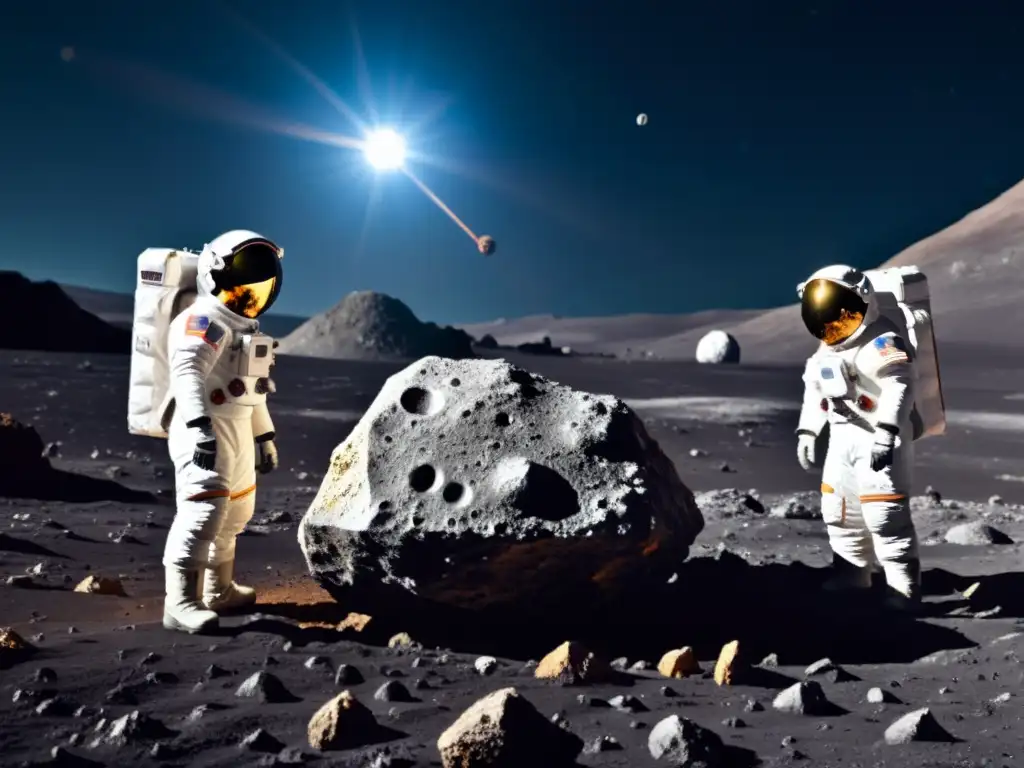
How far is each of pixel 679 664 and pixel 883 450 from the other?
140cm

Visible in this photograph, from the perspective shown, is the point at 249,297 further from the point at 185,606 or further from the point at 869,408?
the point at 869,408

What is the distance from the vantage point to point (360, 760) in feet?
7.58

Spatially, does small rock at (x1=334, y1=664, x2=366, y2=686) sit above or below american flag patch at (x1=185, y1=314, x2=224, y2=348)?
below

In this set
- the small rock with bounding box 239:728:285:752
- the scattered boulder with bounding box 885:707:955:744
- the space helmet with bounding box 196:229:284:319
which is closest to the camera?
the small rock with bounding box 239:728:285:752

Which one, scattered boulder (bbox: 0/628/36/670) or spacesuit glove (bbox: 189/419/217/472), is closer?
scattered boulder (bbox: 0/628/36/670)

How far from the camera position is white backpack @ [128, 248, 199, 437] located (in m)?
3.77

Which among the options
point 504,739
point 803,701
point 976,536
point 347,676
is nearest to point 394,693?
point 347,676

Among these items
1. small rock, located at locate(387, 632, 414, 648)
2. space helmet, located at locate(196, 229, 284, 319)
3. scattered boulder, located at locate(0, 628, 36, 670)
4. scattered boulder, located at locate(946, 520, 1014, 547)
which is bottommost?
small rock, located at locate(387, 632, 414, 648)

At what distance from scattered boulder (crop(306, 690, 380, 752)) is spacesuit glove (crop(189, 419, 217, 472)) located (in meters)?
1.35

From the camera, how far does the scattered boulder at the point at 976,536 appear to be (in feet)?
17.8

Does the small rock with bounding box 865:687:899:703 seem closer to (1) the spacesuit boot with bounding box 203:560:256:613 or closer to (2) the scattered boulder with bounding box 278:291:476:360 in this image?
(1) the spacesuit boot with bounding box 203:560:256:613

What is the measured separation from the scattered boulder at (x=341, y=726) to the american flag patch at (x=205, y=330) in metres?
1.64

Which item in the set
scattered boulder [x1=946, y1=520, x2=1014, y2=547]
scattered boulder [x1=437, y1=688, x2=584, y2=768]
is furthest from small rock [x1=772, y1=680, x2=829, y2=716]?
scattered boulder [x1=946, y1=520, x2=1014, y2=547]

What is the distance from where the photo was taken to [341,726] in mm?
2393
